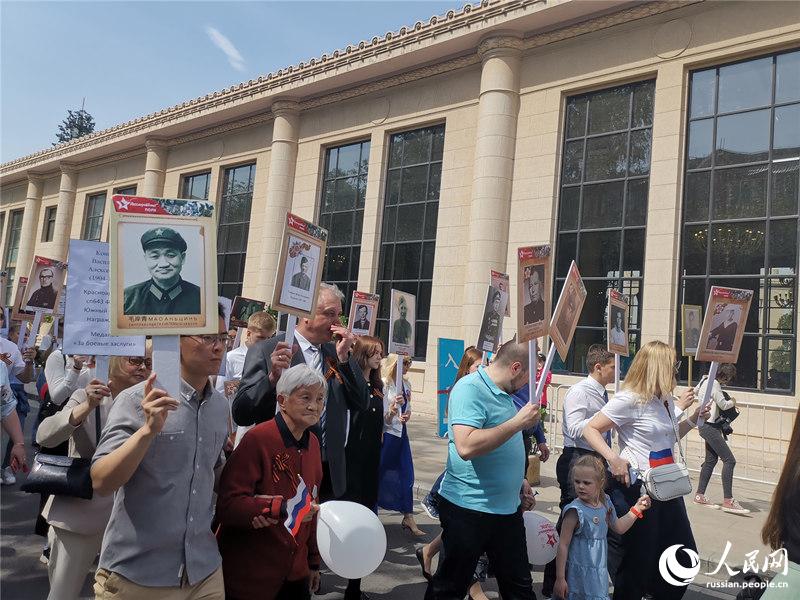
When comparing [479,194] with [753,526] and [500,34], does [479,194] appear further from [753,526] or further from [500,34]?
[753,526]

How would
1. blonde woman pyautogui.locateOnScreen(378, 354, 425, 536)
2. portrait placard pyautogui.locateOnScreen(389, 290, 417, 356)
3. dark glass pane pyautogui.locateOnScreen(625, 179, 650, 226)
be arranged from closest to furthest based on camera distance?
blonde woman pyautogui.locateOnScreen(378, 354, 425, 536) → portrait placard pyautogui.locateOnScreen(389, 290, 417, 356) → dark glass pane pyautogui.locateOnScreen(625, 179, 650, 226)

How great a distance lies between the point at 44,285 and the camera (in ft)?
24.4

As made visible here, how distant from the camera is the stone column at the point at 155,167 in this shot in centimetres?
2727

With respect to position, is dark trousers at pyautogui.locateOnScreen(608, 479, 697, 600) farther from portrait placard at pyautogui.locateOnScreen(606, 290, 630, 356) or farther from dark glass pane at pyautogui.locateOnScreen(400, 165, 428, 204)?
dark glass pane at pyautogui.locateOnScreen(400, 165, 428, 204)

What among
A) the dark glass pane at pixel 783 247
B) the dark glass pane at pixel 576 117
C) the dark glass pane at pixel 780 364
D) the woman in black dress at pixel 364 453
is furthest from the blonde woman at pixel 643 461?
the dark glass pane at pixel 576 117

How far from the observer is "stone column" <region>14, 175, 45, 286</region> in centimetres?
3491

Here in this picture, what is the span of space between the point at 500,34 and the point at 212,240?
51.0 feet

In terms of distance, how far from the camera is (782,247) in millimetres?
12445

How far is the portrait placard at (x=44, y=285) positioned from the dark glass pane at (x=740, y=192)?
1254 centimetres

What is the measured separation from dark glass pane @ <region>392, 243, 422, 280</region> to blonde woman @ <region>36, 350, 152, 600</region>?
49.4ft

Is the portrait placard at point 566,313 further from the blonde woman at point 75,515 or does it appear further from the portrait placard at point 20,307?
the portrait placard at point 20,307

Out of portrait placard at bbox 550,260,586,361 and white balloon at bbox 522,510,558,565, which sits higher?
portrait placard at bbox 550,260,586,361

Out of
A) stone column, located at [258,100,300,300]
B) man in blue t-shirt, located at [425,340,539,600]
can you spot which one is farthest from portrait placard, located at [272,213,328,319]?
stone column, located at [258,100,300,300]

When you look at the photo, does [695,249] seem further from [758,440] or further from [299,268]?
[299,268]
